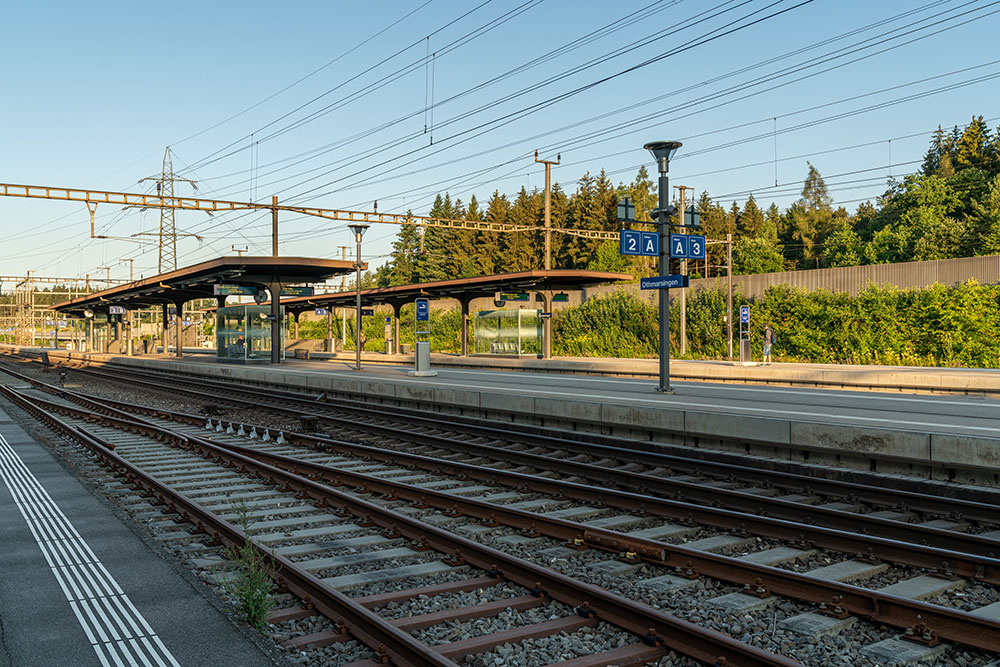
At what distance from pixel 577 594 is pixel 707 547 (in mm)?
2119

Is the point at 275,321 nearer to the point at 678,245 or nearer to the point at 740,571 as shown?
the point at 678,245

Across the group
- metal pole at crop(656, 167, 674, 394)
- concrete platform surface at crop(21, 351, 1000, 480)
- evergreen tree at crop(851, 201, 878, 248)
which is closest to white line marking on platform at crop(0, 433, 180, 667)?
concrete platform surface at crop(21, 351, 1000, 480)

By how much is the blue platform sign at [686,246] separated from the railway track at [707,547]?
958 cm

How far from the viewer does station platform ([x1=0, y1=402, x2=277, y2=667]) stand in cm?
454

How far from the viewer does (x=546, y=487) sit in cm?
951

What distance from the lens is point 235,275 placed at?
34.6 meters

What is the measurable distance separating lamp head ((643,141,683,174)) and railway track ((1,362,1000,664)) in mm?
8742

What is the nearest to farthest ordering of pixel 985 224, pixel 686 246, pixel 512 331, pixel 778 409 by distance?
pixel 778 409 < pixel 686 246 < pixel 512 331 < pixel 985 224

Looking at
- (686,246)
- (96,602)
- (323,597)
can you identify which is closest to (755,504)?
(323,597)

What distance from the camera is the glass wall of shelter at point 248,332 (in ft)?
122

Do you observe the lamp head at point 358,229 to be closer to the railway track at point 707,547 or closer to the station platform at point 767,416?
the station platform at point 767,416

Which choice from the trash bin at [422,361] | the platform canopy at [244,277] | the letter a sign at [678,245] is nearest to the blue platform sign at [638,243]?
the letter a sign at [678,245]

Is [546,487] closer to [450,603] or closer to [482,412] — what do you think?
[450,603]

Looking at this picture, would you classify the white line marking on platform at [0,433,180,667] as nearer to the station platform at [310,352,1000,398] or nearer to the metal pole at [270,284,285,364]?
the station platform at [310,352,1000,398]
